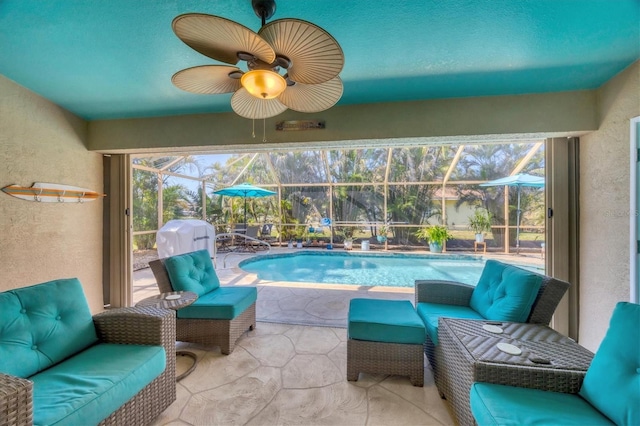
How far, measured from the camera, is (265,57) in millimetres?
1347

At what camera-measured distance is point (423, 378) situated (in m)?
2.00

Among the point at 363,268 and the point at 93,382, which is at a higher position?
the point at 93,382

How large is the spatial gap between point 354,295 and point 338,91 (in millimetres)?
3239

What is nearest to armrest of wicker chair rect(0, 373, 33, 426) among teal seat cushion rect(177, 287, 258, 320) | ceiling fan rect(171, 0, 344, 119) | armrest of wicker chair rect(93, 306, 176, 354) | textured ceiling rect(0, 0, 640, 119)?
armrest of wicker chair rect(93, 306, 176, 354)

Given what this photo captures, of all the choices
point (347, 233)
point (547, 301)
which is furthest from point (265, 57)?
point (347, 233)

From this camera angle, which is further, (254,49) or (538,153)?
(538,153)

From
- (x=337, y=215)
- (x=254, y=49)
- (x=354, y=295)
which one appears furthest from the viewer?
(x=337, y=215)

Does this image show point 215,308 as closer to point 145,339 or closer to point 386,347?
point 145,339

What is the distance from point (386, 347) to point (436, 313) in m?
0.60

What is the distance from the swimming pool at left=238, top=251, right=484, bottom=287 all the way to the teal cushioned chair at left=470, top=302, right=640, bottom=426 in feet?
14.2

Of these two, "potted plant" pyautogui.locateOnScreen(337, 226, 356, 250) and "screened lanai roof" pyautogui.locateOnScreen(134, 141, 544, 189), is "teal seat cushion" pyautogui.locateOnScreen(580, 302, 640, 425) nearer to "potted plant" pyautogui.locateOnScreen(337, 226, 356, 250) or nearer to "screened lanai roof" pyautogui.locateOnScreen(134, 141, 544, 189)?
"screened lanai roof" pyautogui.locateOnScreen(134, 141, 544, 189)

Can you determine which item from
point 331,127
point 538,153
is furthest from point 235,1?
point 538,153

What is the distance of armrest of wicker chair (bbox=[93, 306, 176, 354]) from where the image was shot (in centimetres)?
169

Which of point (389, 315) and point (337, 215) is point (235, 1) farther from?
point (337, 215)
